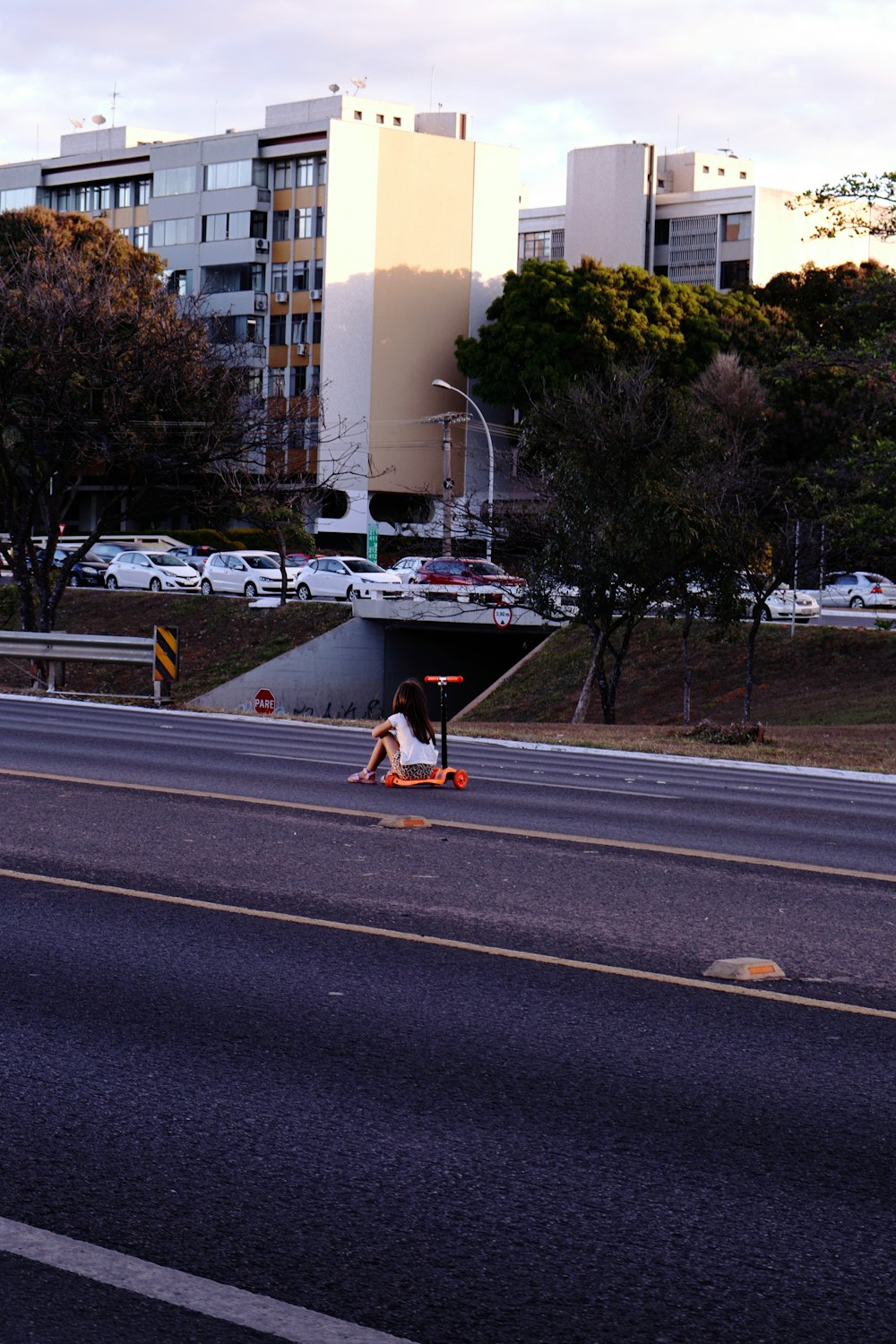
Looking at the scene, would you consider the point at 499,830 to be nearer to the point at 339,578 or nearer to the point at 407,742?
the point at 407,742

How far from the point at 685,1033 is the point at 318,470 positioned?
73921 millimetres

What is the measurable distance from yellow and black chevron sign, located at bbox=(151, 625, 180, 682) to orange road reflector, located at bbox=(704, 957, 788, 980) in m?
20.3

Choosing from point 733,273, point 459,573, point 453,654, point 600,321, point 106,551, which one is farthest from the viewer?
point 733,273

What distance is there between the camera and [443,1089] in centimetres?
547

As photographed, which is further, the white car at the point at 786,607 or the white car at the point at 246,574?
the white car at the point at 246,574

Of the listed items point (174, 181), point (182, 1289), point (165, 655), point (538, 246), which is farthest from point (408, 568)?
point (182, 1289)

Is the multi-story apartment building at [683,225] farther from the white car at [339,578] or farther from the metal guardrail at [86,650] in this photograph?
the metal guardrail at [86,650]

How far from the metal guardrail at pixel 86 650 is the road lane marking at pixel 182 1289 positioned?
22934 mm

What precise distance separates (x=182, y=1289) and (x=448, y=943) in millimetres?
3993

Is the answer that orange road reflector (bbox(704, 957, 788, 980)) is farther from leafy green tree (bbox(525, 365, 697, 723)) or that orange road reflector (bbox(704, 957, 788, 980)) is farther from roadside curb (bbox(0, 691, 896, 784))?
leafy green tree (bbox(525, 365, 697, 723))

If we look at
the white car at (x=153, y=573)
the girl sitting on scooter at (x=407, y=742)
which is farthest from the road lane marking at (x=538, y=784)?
the white car at (x=153, y=573)

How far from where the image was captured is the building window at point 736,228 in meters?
87.6

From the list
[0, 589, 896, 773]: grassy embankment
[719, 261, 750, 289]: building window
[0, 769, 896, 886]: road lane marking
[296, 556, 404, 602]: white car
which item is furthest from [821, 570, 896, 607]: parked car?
[0, 769, 896, 886]: road lane marking

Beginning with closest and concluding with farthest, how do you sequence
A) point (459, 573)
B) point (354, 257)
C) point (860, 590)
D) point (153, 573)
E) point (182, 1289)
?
point (182, 1289), point (459, 573), point (860, 590), point (153, 573), point (354, 257)
